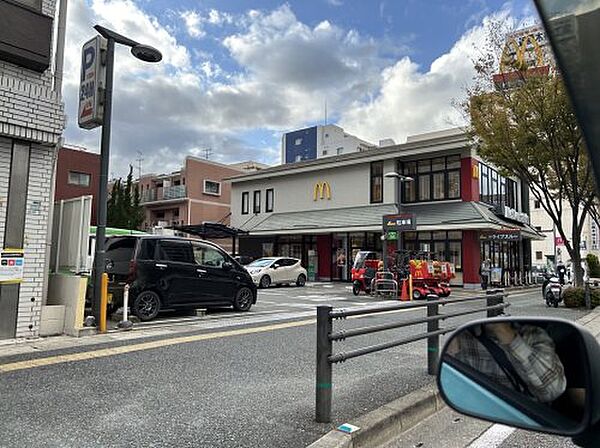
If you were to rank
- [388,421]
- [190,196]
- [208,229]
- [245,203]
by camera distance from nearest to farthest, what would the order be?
[388,421] → [208,229] → [245,203] → [190,196]

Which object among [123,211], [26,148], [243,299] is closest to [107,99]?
[26,148]

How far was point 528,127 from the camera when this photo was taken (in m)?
13.8

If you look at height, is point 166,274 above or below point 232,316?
above

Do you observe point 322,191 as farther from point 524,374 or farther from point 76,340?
point 524,374

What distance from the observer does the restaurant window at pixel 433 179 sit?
2378 cm

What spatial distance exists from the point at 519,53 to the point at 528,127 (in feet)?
7.42

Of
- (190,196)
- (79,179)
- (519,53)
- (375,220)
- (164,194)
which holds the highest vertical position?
(519,53)

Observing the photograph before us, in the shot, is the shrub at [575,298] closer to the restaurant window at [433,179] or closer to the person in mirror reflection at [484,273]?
the person in mirror reflection at [484,273]

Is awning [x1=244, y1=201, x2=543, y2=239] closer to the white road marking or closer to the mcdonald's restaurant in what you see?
the mcdonald's restaurant

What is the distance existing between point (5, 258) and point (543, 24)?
7.98 m

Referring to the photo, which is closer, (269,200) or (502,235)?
(502,235)

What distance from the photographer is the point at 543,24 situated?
4.11 ft

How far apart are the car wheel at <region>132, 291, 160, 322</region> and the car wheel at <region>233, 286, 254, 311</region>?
2328mm

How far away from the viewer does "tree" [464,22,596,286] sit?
1319 cm
